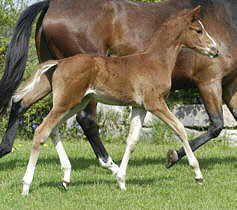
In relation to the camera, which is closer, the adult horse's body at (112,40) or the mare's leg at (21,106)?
the mare's leg at (21,106)

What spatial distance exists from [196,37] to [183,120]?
13.6ft

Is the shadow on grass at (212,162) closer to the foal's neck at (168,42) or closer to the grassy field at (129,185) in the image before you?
the grassy field at (129,185)

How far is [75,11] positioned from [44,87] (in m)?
1.15

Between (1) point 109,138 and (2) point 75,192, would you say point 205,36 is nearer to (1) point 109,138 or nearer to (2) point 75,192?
(2) point 75,192

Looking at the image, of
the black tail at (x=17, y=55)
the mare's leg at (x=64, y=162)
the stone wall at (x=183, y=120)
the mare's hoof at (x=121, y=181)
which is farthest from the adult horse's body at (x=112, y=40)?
the stone wall at (x=183, y=120)

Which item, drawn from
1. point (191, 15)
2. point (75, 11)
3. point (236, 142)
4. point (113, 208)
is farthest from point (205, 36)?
point (236, 142)

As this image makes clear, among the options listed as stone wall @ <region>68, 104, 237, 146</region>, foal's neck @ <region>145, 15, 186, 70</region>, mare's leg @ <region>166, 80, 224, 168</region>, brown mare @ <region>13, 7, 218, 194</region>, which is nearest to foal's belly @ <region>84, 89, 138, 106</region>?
brown mare @ <region>13, 7, 218, 194</region>

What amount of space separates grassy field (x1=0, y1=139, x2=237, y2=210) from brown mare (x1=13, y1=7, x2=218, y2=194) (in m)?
0.21

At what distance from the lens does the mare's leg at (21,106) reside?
5.12m

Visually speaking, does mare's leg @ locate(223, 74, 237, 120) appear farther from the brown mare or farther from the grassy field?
the brown mare

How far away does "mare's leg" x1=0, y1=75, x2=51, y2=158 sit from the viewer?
5116mm

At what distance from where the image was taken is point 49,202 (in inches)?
164

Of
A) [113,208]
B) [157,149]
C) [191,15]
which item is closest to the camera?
[113,208]

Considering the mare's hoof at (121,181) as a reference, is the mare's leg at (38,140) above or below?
above
